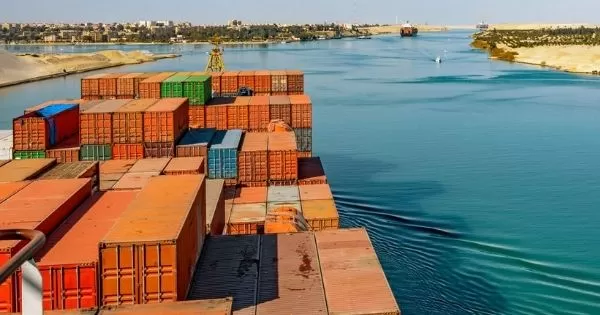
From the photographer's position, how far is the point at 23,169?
19.0 meters

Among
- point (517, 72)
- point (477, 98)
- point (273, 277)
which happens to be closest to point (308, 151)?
point (273, 277)

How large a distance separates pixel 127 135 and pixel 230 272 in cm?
1450

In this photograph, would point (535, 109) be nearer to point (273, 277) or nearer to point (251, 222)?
point (251, 222)

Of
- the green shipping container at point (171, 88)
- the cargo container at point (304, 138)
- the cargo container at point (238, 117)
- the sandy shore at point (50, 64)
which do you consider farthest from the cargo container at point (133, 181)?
the sandy shore at point (50, 64)

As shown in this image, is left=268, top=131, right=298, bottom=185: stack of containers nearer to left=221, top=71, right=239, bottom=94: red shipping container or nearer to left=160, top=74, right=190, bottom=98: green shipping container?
left=160, top=74, right=190, bottom=98: green shipping container

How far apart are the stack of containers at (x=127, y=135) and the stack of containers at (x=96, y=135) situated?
21 cm

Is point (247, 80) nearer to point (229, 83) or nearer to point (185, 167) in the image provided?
point (229, 83)

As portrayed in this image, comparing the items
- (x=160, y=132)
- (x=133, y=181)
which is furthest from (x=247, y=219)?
(x=160, y=132)

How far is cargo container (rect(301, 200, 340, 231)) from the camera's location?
20.3 m

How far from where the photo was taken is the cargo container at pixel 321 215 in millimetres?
20297

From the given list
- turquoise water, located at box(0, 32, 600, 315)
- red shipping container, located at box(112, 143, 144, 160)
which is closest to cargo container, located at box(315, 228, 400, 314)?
turquoise water, located at box(0, 32, 600, 315)

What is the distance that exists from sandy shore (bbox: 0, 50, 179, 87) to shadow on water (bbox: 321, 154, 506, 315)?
79.3 meters

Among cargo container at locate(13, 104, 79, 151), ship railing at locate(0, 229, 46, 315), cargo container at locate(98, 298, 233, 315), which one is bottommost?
cargo container at locate(98, 298, 233, 315)

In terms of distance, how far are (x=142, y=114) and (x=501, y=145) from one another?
26.3 metres
